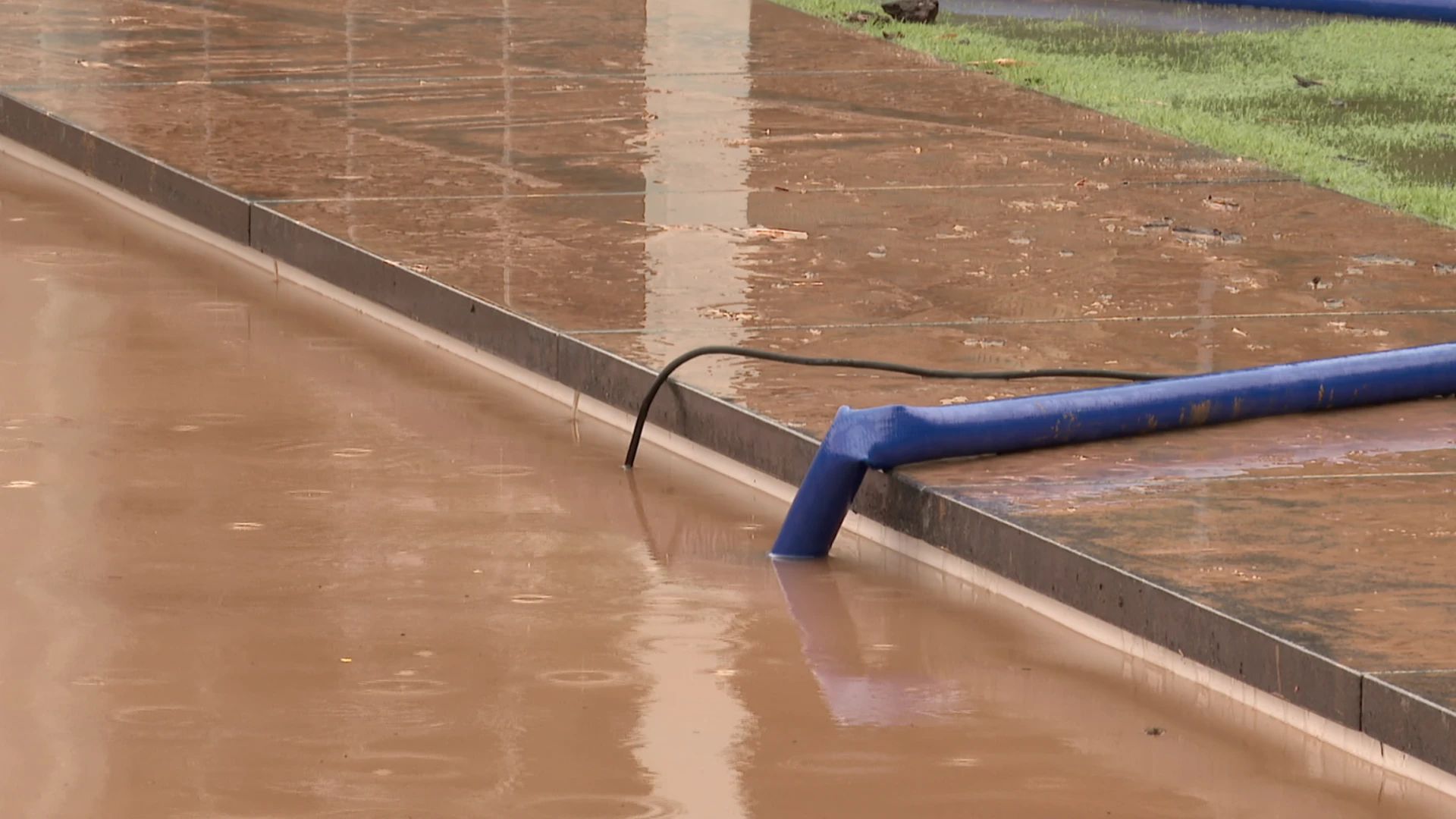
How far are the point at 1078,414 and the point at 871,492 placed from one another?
41 cm

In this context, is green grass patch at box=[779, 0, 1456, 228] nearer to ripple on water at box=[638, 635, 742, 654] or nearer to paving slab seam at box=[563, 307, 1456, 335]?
paving slab seam at box=[563, 307, 1456, 335]

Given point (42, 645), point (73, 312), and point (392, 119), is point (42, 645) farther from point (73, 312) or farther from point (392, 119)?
point (392, 119)

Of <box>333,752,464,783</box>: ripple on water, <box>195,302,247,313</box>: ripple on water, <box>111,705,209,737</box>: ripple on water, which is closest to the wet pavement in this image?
<box>195,302,247,313</box>: ripple on water

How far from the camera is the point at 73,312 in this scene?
19.7 feet

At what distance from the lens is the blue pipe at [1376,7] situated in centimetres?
1117

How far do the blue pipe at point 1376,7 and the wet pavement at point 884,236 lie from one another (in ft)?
8.03

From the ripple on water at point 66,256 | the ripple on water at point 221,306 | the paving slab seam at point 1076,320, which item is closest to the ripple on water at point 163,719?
the paving slab seam at point 1076,320

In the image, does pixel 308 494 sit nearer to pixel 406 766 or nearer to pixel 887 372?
pixel 887 372

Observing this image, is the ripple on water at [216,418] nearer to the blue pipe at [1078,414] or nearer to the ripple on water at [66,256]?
the blue pipe at [1078,414]

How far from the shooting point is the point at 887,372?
496 cm

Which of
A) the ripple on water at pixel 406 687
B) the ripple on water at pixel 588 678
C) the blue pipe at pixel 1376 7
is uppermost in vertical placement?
the blue pipe at pixel 1376 7

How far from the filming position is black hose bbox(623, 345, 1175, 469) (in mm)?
4879

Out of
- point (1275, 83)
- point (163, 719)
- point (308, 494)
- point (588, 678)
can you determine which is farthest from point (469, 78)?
point (163, 719)

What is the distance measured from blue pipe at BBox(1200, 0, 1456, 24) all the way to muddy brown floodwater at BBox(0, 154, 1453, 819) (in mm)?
7098
